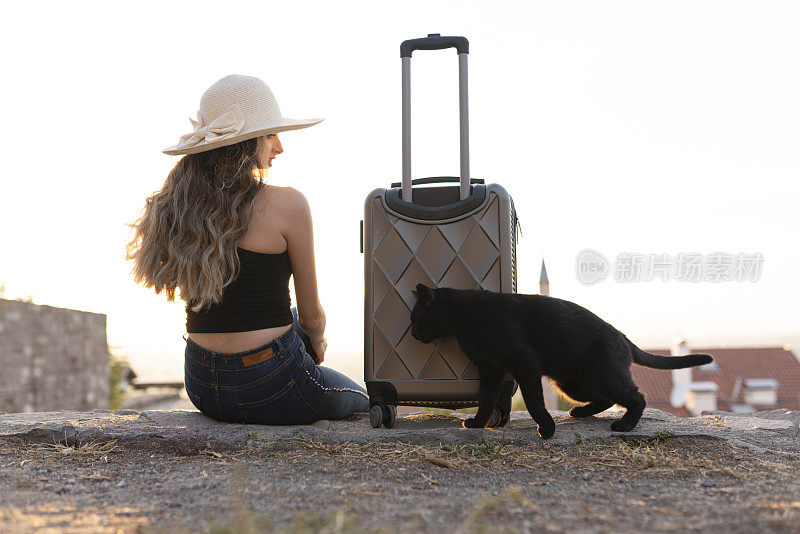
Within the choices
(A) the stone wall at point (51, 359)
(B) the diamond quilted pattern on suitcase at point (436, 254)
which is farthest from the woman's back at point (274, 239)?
(A) the stone wall at point (51, 359)

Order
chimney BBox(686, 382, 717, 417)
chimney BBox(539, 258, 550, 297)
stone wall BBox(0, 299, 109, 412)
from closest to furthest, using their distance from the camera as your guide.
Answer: chimney BBox(539, 258, 550, 297) < stone wall BBox(0, 299, 109, 412) < chimney BBox(686, 382, 717, 417)

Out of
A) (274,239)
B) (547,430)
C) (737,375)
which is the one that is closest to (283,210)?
(274,239)

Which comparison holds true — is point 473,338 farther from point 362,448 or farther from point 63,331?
point 63,331

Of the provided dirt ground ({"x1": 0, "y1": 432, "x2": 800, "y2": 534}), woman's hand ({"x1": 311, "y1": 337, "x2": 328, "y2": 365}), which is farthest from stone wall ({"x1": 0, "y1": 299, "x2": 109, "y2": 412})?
woman's hand ({"x1": 311, "y1": 337, "x2": 328, "y2": 365})

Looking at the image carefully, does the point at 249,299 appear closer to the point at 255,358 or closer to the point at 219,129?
the point at 255,358

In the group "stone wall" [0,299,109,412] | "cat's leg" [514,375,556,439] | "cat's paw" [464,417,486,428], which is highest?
"cat's leg" [514,375,556,439]

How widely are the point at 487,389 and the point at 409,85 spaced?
1.29 meters

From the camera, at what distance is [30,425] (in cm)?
264

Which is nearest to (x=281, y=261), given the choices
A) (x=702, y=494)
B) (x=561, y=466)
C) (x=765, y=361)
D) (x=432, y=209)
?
(x=432, y=209)

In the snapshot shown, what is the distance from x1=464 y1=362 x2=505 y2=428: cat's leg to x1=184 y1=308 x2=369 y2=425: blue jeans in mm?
642

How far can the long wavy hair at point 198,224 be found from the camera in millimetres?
2311

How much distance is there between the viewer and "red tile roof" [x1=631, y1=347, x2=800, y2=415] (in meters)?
14.1

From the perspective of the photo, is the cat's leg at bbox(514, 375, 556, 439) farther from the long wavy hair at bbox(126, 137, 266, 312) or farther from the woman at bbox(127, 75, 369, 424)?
the long wavy hair at bbox(126, 137, 266, 312)

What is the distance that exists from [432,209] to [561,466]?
1.08 metres
